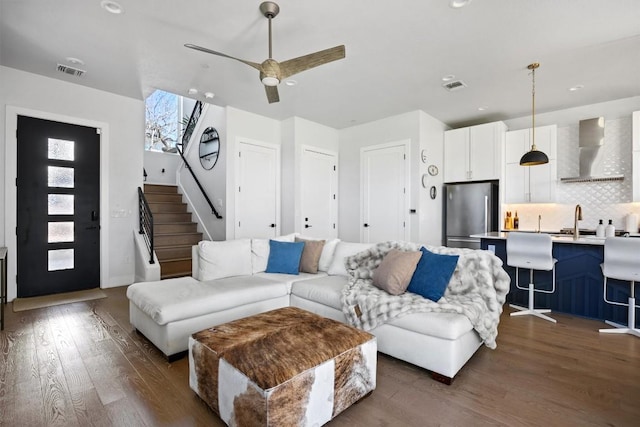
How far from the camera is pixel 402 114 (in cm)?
530

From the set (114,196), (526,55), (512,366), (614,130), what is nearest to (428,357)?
(512,366)

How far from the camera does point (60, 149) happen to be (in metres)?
4.16

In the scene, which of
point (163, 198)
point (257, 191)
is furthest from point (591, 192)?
point (163, 198)

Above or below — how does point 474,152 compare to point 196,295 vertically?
above

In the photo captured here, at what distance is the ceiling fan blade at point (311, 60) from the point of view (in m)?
2.54

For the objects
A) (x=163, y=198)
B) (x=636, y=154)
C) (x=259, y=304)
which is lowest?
(x=259, y=304)

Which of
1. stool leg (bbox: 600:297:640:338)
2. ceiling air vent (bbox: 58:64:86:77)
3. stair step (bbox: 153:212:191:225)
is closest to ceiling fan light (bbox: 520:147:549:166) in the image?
stool leg (bbox: 600:297:640:338)

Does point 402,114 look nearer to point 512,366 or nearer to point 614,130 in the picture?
point 614,130

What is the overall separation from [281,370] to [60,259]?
4288 millimetres

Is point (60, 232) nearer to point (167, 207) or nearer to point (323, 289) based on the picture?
point (167, 207)

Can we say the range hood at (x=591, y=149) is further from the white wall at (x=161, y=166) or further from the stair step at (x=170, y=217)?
the white wall at (x=161, y=166)

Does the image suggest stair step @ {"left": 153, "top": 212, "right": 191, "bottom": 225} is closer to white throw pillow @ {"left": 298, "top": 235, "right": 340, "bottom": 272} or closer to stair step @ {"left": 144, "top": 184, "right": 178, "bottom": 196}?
stair step @ {"left": 144, "top": 184, "right": 178, "bottom": 196}

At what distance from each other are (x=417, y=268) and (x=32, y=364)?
3.11m

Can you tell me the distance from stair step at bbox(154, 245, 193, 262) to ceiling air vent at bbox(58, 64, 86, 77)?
2.65m
